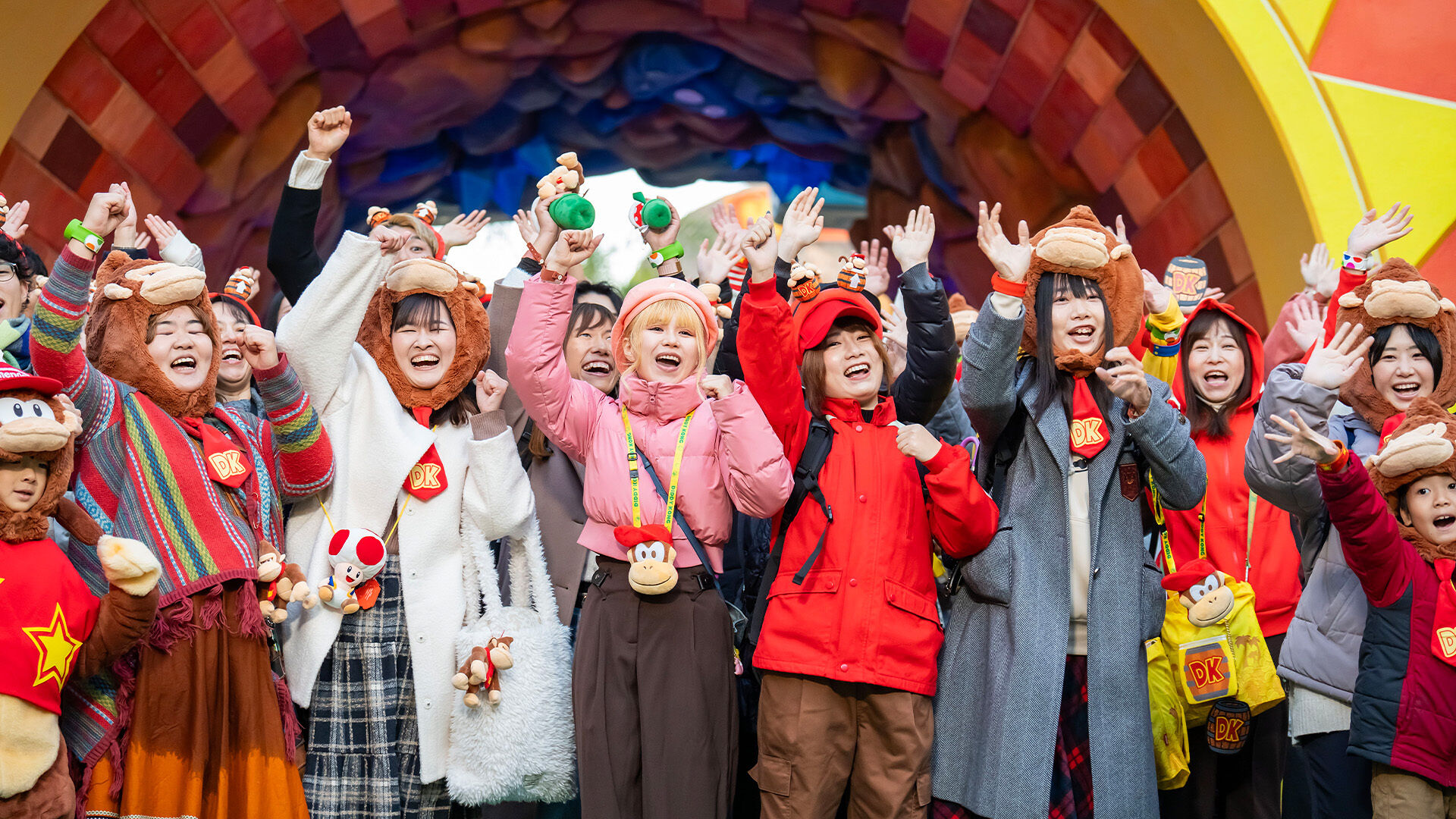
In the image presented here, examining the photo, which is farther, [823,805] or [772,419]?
[772,419]

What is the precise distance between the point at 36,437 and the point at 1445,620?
3037 millimetres

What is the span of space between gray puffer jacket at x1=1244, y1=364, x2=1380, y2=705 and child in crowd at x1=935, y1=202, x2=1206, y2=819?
220 mm

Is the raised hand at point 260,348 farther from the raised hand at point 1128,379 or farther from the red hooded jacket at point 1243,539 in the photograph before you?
the red hooded jacket at point 1243,539

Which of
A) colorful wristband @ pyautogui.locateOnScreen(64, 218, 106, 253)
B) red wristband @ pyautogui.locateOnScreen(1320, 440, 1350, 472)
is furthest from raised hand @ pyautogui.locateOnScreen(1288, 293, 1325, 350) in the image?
colorful wristband @ pyautogui.locateOnScreen(64, 218, 106, 253)

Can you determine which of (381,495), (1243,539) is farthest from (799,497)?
(1243,539)

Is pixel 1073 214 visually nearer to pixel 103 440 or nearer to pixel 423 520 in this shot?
pixel 423 520

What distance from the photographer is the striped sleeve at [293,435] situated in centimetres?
292

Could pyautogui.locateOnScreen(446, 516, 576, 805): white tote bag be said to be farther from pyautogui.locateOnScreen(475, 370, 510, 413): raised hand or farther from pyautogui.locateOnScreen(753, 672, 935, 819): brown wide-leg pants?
pyautogui.locateOnScreen(753, 672, 935, 819): brown wide-leg pants

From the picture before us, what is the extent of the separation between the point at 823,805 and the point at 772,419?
92cm

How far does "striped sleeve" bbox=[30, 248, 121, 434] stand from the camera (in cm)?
268

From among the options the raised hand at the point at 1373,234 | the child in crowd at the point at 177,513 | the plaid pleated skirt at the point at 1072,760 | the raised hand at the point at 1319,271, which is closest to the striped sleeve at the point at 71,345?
the child in crowd at the point at 177,513

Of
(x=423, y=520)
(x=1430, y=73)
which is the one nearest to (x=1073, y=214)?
(x=423, y=520)

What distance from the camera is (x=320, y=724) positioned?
295 centimetres

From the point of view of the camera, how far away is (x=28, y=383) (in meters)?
2.56
